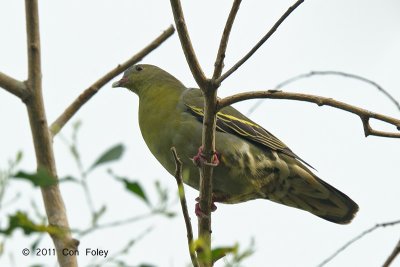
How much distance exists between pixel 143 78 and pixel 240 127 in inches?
65.0

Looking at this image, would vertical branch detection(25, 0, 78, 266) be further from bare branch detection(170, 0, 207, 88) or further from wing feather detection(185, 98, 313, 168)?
wing feather detection(185, 98, 313, 168)

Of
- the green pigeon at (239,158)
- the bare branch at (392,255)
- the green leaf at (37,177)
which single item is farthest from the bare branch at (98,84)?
the green pigeon at (239,158)

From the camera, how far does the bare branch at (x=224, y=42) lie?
329 centimetres

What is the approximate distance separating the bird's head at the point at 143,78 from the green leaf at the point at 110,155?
496cm

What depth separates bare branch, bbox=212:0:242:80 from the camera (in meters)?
3.29

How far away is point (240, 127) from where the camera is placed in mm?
5977

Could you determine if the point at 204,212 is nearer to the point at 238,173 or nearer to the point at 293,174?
the point at 238,173

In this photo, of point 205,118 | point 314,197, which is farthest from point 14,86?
point 314,197

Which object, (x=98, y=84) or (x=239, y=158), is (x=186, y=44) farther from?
(x=239, y=158)

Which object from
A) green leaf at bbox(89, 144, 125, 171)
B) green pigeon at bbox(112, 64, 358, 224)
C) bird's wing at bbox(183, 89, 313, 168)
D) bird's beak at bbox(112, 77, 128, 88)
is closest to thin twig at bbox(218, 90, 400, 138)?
green leaf at bbox(89, 144, 125, 171)

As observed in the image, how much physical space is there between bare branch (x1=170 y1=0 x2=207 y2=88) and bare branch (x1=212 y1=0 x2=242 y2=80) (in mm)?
77

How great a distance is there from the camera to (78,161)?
1.98 m

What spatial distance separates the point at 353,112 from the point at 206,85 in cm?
77

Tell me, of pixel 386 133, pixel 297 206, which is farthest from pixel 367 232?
pixel 297 206
